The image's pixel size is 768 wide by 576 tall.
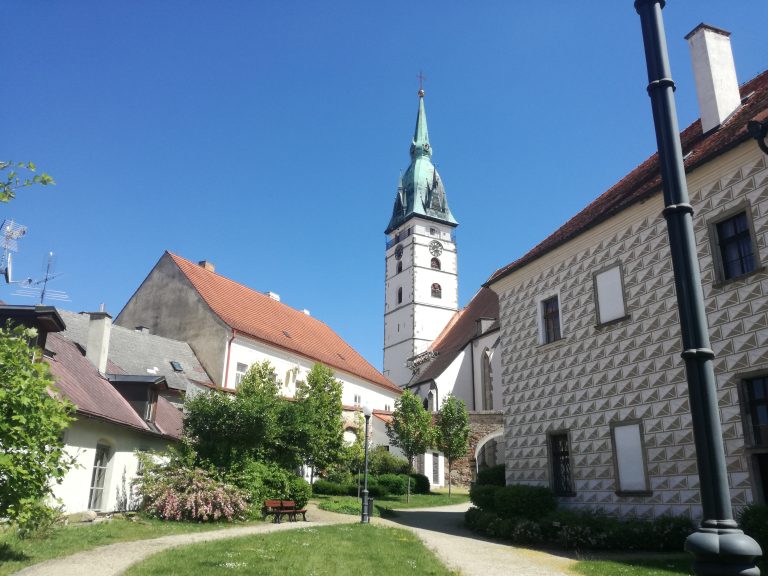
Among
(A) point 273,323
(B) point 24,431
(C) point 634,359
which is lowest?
(B) point 24,431

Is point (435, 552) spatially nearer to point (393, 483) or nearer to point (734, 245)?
point (734, 245)

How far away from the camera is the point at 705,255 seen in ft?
46.6

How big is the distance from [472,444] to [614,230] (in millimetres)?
24191

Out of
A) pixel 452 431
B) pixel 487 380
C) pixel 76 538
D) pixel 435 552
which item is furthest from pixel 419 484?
pixel 76 538

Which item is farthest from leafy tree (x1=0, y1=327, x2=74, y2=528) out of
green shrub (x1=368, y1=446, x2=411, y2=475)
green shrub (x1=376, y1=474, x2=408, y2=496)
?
green shrub (x1=368, y1=446, x2=411, y2=475)

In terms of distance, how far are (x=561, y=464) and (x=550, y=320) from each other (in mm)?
4338

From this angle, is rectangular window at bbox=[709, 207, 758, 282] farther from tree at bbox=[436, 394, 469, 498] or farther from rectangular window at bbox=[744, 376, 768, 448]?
tree at bbox=[436, 394, 469, 498]

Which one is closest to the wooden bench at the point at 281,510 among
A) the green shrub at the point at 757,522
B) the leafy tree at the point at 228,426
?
the leafy tree at the point at 228,426

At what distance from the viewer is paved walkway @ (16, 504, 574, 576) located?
10547 mm

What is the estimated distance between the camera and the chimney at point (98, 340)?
22.2 meters

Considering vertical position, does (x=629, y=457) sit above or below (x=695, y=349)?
below

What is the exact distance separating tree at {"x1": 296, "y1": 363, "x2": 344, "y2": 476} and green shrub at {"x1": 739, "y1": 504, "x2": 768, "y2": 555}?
16827mm

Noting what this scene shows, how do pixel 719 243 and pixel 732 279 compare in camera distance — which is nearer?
pixel 732 279

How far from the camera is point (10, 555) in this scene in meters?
10.9
